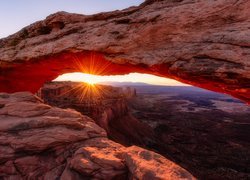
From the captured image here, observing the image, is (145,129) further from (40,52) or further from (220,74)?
(220,74)

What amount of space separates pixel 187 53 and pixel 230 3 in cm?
218

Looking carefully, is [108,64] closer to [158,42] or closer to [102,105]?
[158,42]

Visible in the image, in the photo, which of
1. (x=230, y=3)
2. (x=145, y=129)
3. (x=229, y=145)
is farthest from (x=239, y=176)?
(x=230, y=3)

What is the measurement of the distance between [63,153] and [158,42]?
5478 mm

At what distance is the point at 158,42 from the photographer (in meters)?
7.63

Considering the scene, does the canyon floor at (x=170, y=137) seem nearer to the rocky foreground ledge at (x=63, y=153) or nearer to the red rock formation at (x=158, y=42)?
the red rock formation at (x=158, y=42)

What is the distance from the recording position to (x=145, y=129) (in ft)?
131

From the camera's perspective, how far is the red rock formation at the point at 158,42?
6168 mm

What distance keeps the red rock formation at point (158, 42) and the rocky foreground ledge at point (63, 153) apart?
3.13 m

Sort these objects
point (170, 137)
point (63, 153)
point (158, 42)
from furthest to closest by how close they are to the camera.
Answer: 1. point (170, 137)
2. point (158, 42)
3. point (63, 153)

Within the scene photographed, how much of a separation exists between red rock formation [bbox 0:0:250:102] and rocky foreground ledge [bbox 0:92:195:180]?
313cm

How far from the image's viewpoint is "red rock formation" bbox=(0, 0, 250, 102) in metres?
6.17

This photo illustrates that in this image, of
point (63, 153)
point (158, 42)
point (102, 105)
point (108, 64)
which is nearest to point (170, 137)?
point (102, 105)

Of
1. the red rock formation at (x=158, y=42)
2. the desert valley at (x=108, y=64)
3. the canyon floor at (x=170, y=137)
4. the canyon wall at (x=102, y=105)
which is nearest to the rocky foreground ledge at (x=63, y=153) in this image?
the desert valley at (x=108, y=64)
